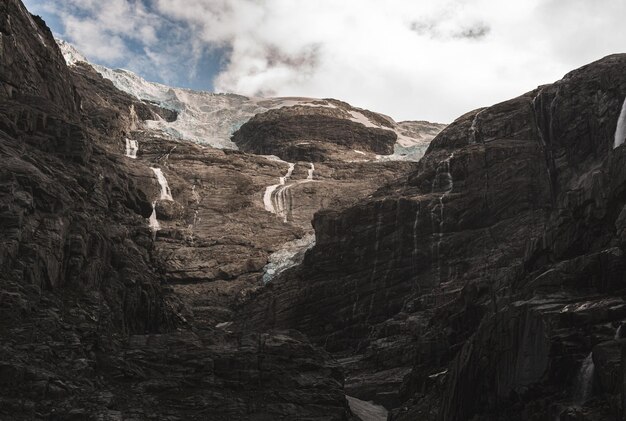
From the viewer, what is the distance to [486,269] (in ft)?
189

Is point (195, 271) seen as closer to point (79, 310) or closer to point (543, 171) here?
point (543, 171)

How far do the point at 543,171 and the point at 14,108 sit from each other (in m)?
45.0

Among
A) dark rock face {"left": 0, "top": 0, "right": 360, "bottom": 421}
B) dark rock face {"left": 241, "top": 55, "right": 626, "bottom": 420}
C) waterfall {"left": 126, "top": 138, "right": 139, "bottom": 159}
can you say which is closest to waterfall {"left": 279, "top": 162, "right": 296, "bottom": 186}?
waterfall {"left": 126, "top": 138, "right": 139, "bottom": 159}

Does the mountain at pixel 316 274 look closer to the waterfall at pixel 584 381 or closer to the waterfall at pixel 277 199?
the waterfall at pixel 584 381

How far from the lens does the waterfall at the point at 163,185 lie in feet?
318

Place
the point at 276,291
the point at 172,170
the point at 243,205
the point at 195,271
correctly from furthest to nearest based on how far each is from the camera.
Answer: the point at 172,170 → the point at 243,205 → the point at 195,271 → the point at 276,291

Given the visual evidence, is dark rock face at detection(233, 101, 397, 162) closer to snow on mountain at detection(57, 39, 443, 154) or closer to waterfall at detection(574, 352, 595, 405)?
snow on mountain at detection(57, 39, 443, 154)

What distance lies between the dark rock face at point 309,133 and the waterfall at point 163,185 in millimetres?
38595

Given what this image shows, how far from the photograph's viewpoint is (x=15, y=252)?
105ft

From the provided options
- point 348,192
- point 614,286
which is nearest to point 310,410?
point 614,286

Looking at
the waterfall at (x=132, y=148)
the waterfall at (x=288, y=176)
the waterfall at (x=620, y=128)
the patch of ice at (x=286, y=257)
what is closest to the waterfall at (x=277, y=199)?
the waterfall at (x=288, y=176)

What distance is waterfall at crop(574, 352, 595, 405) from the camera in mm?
24359

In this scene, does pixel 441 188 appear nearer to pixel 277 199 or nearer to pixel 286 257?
pixel 286 257

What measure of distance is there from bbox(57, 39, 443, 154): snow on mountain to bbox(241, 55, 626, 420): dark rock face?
228 ft
